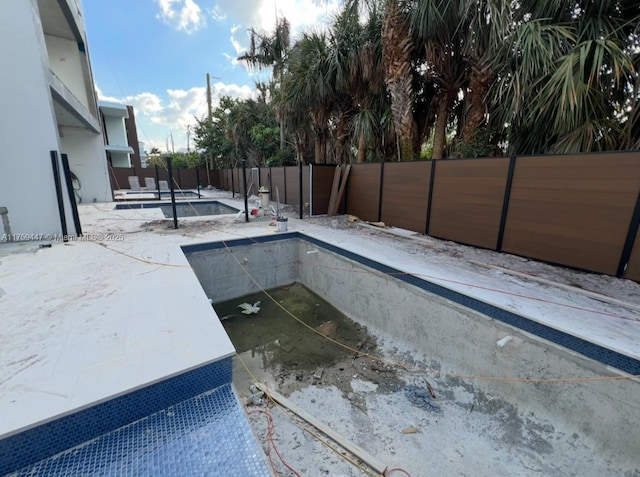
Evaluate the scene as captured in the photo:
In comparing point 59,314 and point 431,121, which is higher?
point 431,121

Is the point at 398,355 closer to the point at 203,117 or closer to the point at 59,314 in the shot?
the point at 59,314

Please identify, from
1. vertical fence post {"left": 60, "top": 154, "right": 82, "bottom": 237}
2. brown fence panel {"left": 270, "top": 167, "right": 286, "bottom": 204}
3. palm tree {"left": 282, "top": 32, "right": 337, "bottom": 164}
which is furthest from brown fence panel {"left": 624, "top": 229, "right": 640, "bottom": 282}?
brown fence panel {"left": 270, "top": 167, "right": 286, "bottom": 204}

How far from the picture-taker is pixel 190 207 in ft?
33.4

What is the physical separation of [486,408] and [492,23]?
18.0 feet

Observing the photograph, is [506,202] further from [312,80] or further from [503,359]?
[312,80]

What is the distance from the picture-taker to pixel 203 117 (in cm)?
1867

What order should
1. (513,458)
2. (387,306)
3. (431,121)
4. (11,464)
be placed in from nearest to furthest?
(11,464) → (513,458) → (387,306) → (431,121)

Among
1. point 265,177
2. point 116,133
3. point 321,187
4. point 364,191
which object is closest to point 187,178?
point 116,133

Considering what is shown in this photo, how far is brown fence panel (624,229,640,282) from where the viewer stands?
10.1 ft

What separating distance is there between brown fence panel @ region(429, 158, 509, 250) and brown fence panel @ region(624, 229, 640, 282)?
145cm

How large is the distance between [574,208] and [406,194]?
8.90 ft

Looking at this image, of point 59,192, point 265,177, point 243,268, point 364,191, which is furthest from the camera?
point 265,177

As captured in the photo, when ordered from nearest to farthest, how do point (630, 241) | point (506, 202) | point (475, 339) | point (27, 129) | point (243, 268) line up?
1. point (475, 339)
2. point (630, 241)
3. point (506, 202)
4. point (27, 129)
5. point (243, 268)

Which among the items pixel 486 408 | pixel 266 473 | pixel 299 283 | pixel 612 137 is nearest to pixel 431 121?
pixel 612 137
